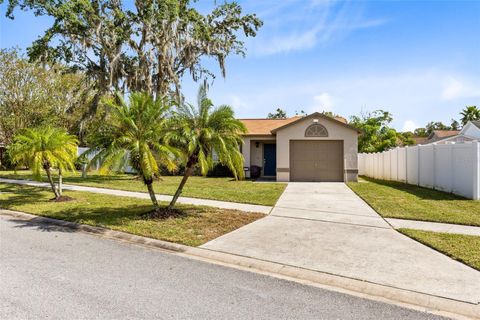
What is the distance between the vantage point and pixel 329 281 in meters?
4.90

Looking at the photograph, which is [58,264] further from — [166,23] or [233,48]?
[233,48]

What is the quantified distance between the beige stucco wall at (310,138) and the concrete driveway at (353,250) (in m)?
9.67

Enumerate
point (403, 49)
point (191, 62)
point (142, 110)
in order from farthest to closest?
point (191, 62) → point (403, 49) → point (142, 110)

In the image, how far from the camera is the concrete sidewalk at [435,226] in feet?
24.3

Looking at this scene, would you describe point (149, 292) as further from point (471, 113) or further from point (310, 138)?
point (471, 113)

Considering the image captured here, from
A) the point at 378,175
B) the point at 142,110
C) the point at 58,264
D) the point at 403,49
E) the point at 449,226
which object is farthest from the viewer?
the point at 378,175

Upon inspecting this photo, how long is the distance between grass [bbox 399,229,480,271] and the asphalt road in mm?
2212

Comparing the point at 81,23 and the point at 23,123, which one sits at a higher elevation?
the point at 81,23

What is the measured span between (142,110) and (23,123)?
84.1ft

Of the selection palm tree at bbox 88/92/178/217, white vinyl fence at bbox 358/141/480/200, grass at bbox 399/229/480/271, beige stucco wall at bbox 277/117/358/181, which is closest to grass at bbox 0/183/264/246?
palm tree at bbox 88/92/178/217

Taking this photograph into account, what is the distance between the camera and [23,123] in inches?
1136

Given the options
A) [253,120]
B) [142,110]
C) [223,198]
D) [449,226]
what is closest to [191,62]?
[253,120]

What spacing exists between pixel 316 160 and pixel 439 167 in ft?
21.7

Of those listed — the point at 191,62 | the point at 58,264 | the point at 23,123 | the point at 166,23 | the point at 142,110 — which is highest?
the point at 166,23
